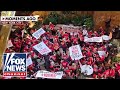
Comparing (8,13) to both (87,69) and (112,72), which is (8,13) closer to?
(87,69)

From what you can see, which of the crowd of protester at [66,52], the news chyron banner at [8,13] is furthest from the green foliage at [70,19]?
the news chyron banner at [8,13]

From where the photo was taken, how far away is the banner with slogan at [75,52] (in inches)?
366

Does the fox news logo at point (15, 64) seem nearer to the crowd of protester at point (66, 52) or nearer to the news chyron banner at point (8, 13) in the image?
the crowd of protester at point (66, 52)

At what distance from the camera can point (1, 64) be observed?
Result: 9211 mm

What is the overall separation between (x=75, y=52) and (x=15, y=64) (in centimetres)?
123

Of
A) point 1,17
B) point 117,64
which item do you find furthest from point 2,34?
point 117,64

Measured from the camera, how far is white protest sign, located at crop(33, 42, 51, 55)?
30.5ft

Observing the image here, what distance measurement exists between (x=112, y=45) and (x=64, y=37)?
990mm

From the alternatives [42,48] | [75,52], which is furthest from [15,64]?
[75,52]

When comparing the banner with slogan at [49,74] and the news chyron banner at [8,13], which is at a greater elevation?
the news chyron banner at [8,13]

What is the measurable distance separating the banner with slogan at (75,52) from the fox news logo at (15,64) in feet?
3.17

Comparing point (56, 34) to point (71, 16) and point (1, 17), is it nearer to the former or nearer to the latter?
point (71, 16)

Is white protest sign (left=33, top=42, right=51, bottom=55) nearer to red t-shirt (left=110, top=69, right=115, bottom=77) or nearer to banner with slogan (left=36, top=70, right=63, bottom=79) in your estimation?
banner with slogan (left=36, top=70, right=63, bottom=79)
